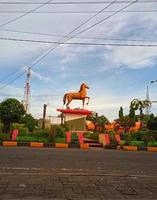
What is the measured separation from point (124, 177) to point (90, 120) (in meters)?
42.5

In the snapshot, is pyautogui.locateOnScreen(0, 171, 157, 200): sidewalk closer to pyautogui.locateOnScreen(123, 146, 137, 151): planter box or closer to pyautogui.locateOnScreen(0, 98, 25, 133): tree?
pyautogui.locateOnScreen(123, 146, 137, 151): planter box

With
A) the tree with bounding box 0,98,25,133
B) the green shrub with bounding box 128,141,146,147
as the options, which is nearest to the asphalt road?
the green shrub with bounding box 128,141,146,147

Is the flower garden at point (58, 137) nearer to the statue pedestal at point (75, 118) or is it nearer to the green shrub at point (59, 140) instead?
the green shrub at point (59, 140)

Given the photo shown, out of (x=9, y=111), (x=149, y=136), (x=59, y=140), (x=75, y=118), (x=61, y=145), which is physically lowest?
(x=61, y=145)

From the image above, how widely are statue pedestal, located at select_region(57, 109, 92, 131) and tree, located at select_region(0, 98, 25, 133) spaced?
1055 cm

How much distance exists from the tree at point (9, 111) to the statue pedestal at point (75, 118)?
10.6m

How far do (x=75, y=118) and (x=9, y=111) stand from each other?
1304 centimetres

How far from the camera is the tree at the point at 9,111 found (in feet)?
101

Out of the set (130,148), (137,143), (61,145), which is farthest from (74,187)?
(137,143)

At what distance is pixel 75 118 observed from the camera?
42875mm

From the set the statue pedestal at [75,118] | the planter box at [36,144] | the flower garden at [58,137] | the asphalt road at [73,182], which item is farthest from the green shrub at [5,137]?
the statue pedestal at [75,118]

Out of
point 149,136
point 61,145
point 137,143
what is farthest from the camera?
point 149,136

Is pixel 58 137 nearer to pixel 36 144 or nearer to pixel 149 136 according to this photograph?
pixel 36 144

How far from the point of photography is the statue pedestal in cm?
4159
